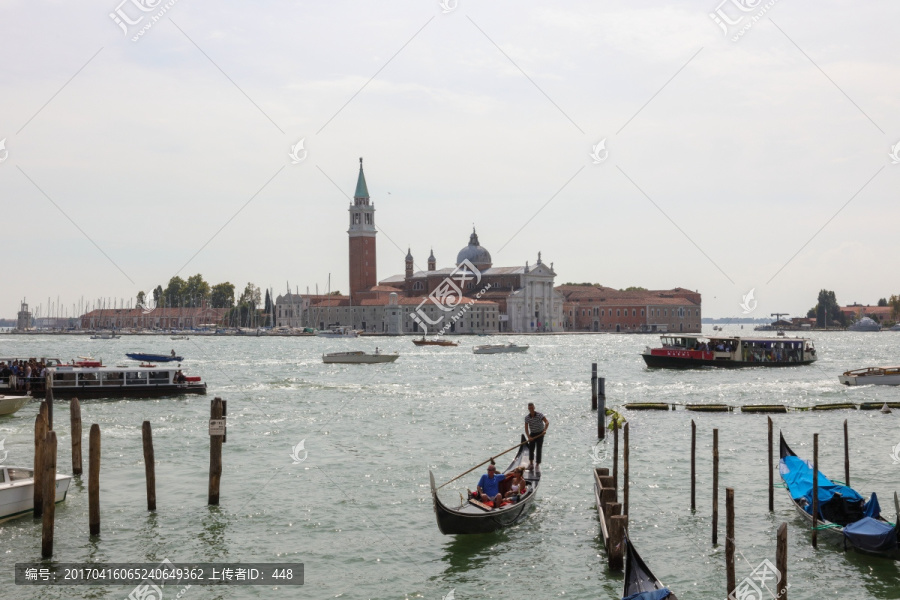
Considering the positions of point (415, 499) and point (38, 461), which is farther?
point (415, 499)

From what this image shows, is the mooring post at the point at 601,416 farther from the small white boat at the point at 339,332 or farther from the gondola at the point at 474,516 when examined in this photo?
the small white boat at the point at 339,332

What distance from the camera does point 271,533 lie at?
1416 cm

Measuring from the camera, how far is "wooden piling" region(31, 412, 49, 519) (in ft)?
43.9

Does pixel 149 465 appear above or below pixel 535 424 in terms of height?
below

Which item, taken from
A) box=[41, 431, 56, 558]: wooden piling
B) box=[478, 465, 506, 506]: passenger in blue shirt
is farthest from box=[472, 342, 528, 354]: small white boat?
box=[41, 431, 56, 558]: wooden piling

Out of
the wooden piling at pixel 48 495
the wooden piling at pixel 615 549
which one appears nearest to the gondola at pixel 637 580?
the wooden piling at pixel 615 549

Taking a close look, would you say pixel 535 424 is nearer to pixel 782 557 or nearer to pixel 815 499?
pixel 815 499

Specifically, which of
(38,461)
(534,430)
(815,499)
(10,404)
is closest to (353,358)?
(10,404)

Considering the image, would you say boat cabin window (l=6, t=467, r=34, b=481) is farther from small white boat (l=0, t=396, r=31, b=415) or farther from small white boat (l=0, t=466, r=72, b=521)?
small white boat (l=0, t=396, r=31, b=415)

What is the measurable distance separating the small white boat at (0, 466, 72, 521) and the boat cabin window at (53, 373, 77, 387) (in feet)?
63.7

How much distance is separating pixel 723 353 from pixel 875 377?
469 inches

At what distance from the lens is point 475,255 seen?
140875 mm

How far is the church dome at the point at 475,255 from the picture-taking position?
461 feet

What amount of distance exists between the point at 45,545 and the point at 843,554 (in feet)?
35.2
